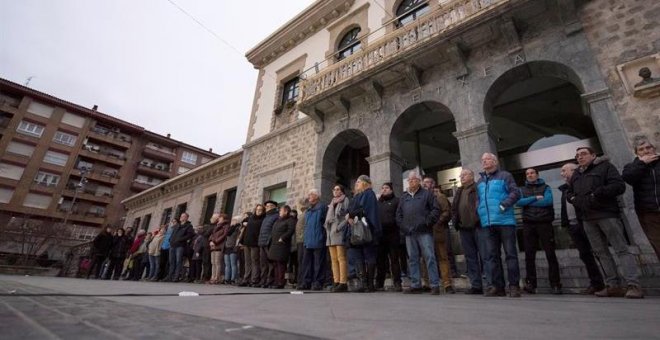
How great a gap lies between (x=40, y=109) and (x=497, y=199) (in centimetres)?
4931

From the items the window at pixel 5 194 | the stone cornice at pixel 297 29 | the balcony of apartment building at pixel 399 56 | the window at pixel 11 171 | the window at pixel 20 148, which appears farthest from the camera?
the window at pixel 20 148

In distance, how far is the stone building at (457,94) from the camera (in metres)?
5.61

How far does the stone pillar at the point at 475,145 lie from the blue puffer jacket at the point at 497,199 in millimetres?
2220

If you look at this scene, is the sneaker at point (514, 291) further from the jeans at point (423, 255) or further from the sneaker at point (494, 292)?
the jeans at point (423, 255)

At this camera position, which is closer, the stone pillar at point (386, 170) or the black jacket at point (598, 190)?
the black jacket at point (598, 190)

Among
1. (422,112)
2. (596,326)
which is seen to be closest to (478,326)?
(596,326)

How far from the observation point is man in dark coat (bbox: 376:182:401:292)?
5527 mm

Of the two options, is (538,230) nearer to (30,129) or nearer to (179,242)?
(179,242)

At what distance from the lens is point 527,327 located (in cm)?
149

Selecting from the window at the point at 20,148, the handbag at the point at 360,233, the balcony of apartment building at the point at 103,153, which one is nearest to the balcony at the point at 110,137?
the balcony of apartment building at the point at 103,153

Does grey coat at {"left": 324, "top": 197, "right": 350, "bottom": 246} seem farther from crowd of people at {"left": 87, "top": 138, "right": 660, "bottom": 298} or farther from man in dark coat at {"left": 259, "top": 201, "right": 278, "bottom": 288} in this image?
man in dark coat at {"left": 259, "top": 201, "right": 278, "bottom": 288}

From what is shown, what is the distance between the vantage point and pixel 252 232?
7234 mm

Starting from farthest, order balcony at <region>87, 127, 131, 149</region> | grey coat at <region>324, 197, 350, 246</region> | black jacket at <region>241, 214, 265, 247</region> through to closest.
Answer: balcony at <region>87, 127, 131, 149</region>
black jacket at <region>241, 214, 265, 247</region>
grey coat at <region>324, 197, 350, 246</region>

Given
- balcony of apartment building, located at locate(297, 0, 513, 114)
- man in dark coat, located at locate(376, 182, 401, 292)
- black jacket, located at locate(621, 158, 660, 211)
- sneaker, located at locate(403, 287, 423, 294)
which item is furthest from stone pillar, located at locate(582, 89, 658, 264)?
man in dark coat, located at locate(376, 182, 401, 292)
